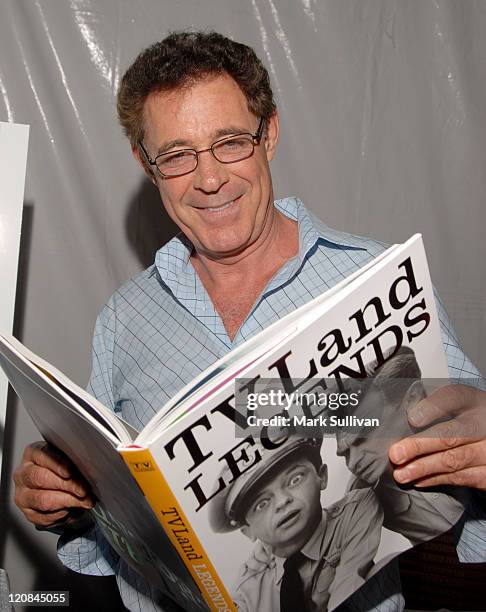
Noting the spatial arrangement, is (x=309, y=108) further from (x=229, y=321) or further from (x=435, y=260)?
(x=229, y=321)

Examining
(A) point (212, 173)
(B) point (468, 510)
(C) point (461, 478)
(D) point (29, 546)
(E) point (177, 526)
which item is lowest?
(D) point (29, 546)

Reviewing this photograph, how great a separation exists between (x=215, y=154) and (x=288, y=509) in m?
0.51

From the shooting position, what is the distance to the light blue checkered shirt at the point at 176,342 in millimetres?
938

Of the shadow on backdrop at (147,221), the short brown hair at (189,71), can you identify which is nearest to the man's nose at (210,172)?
the short brown hair at (189,71)

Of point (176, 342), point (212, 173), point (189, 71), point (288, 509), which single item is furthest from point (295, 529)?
point (189, 71)

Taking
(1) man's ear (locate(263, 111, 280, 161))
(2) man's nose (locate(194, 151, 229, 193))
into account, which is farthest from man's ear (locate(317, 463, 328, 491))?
(1) man's ear (locate(263, 111, 280, 161))

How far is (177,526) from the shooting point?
604 millimetres

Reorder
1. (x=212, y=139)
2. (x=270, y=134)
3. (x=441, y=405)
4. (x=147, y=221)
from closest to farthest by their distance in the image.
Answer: (x=441, y=405) < (x=212, y=139) < (x=270, y=134) < (x=147, y=221)

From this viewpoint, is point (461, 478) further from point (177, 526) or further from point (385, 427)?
point (177, 526)

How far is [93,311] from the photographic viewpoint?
1.68 metres

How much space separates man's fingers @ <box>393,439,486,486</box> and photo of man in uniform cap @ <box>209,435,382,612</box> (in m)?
0.05

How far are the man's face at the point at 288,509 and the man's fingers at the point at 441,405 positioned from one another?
0.36ft

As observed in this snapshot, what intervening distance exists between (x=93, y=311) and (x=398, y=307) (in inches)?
46.4

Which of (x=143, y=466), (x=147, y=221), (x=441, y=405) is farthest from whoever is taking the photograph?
(x=147, y=221)
